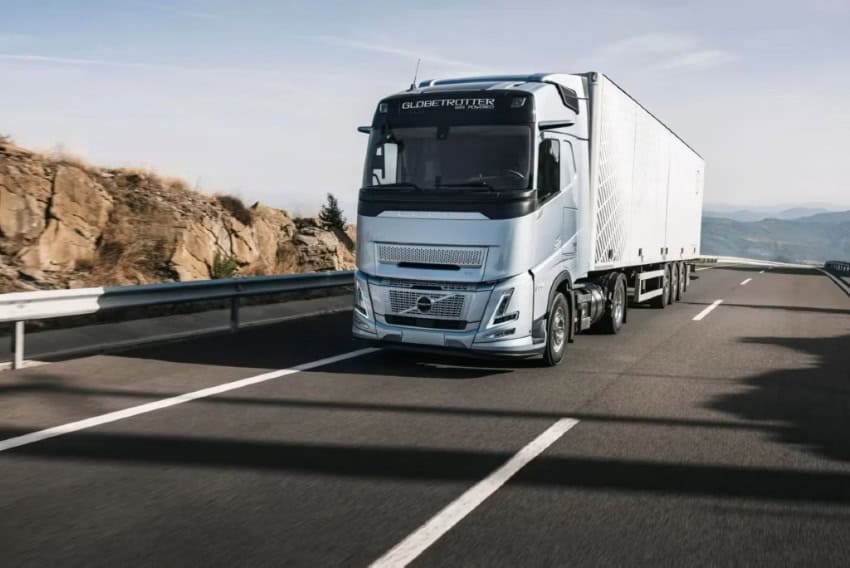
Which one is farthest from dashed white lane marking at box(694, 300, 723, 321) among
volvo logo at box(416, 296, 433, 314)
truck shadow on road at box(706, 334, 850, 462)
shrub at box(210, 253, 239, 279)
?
shrub at box(210, 253, 239, 279)

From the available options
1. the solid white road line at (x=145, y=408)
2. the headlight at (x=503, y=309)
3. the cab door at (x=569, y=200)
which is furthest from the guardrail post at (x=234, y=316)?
the cab door at (x=569, y=200)

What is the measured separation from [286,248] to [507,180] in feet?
42.8

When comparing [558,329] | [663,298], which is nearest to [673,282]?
[663,298]

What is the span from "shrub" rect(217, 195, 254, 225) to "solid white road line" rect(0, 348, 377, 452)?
423 inches

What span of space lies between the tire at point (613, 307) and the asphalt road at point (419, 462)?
2.89 meters

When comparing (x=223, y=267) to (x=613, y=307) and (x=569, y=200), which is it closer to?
(x=613, y=307)

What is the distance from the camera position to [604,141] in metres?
11.7

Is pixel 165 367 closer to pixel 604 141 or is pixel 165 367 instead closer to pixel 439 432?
pixel 439 432

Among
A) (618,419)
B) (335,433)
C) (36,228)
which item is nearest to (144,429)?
(335,433)

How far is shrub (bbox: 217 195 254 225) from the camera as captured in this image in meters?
19.8

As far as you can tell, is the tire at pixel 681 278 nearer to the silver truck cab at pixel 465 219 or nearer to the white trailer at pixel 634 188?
the white trailer at pixel 634 188

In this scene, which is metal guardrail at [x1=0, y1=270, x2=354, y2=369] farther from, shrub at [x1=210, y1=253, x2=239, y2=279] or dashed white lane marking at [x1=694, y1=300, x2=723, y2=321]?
dashed white lane marking at [x1=694, y1=300, x2=723, y2=321]

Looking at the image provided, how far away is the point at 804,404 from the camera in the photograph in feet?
26.2

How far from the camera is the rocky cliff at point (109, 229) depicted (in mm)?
14625
